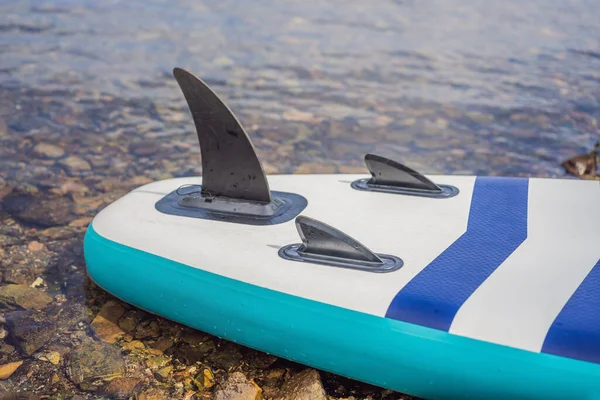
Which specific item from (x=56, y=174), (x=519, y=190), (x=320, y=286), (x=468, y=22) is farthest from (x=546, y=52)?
(x=320, y=286)

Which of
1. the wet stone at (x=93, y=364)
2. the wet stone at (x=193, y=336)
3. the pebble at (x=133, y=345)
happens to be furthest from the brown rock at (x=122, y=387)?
the wet stone at (x=193, y=336)

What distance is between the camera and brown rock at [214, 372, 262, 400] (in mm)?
2629

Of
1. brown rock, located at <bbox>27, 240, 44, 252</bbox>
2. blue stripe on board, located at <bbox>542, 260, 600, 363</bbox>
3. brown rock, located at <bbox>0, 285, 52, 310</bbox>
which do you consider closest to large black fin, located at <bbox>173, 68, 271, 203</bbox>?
brown rock, located at <bbox>0, 285, 52, 310</bbox>

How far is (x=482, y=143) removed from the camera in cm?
568

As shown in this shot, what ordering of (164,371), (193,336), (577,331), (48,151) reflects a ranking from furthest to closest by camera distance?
(48,151), (193,336), (164,371), (577,331)

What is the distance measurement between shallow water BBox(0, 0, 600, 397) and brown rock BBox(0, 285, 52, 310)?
0.19ft

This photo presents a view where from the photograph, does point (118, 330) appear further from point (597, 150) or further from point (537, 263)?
point (597, 150)

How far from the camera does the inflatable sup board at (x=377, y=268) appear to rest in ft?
7.36

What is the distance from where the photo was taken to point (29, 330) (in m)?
3.12

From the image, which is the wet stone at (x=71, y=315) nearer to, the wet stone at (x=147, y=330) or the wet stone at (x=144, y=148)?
the wet stone at (x=147, y=330)

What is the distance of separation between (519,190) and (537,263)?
0.77 m

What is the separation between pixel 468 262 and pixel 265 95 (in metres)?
4.30

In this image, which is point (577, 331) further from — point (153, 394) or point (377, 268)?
point (153, 394)

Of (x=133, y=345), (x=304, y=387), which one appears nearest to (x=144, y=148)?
(x=133, y=345)
